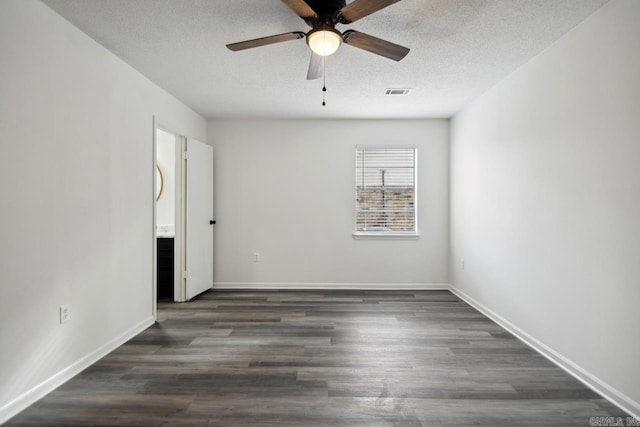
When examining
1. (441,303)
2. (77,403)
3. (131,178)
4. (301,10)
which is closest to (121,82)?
(131,178)

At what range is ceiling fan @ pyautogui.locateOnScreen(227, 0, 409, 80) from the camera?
1713 mm

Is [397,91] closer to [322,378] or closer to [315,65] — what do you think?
[315,65]

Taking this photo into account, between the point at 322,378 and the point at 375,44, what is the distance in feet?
7.57

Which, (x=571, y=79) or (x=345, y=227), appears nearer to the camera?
(x=571, y=79)

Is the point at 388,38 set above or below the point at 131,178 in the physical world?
above

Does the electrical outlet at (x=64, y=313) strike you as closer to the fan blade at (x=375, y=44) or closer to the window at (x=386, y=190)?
the fan blade at (x=375, y=44)

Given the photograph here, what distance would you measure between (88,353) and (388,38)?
3401mm

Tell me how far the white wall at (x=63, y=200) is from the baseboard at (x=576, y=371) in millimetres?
3638

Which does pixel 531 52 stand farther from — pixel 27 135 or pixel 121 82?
pixel 27 135

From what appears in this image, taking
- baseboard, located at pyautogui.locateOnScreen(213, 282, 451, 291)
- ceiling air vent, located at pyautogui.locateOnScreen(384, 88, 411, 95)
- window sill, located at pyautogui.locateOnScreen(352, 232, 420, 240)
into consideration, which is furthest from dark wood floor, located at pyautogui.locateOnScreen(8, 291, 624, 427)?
ceiling air vent, located at pyautogui.locateOnScreen(384, 88, 411, 95)

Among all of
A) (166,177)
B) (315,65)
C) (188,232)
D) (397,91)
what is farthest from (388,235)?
(166,177)

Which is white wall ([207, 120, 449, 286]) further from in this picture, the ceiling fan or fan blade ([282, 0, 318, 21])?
fan blade ([282, 0, 318, 21])

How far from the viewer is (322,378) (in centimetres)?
221

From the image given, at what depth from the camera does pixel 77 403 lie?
1943mm
